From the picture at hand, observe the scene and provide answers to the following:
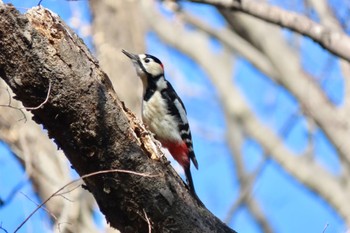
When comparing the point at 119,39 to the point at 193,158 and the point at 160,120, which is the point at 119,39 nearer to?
the point at 160,120

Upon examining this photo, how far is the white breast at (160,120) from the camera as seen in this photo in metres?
4.73

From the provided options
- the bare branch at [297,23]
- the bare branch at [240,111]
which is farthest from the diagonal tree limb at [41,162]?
the bare branch at [240,111]

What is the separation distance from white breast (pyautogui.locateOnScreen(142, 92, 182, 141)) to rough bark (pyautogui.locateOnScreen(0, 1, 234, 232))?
4.99ft

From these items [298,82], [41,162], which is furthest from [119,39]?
[298,82]

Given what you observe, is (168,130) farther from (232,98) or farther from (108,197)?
(232,98)

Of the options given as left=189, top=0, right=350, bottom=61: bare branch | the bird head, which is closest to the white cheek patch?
the bird head

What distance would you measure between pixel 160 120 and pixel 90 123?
1868 millimetres

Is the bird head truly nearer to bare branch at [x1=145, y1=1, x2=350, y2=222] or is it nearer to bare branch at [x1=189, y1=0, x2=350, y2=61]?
bare branch at [x1=189, y1=0, x2=350, y2=61]

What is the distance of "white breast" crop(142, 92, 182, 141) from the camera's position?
4.73m

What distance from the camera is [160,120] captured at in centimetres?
475

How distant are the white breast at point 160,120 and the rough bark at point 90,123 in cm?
152

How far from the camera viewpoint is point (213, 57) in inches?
459

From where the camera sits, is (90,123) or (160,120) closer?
(90,123)

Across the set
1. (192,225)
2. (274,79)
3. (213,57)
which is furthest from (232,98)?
(192,225)
